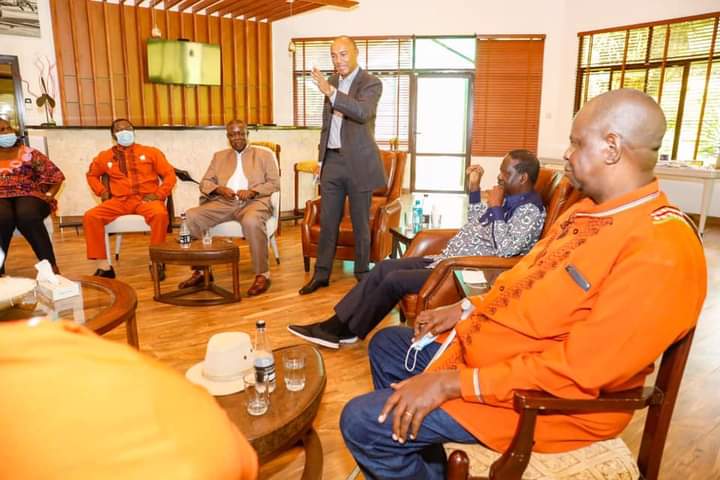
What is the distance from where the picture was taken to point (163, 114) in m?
8.45

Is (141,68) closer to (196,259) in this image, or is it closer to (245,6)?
(245,6)

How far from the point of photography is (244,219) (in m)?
3.95

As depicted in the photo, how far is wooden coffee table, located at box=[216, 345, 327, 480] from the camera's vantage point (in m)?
1.44

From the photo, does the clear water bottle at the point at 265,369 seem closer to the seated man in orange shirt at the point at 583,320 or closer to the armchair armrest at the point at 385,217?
the seated man in orange shirt at the point at 583,320

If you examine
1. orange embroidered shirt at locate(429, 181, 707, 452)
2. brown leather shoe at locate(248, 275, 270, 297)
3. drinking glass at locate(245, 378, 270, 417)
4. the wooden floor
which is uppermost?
orange embroidered shirt at locate(429, 181, 707, 452)

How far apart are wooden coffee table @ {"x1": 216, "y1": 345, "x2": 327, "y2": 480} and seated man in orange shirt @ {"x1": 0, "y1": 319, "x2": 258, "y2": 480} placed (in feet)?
3.22

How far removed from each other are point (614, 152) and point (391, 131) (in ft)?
26.4

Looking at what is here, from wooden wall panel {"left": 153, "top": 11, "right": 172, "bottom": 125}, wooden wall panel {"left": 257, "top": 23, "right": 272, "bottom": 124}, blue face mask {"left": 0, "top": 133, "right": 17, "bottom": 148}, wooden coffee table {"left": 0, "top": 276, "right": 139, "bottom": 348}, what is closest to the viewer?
wooden coffee table {"left": 0, "top": 276, "right": 139, "bottom": 348}

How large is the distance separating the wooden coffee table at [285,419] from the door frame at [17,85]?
692 cm

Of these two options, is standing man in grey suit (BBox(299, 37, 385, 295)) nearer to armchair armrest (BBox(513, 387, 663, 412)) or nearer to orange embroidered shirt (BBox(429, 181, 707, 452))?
orange embroidered shirt (BBox(429, 181, 707, 452))

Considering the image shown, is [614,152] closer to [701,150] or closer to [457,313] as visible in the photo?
[457,313]

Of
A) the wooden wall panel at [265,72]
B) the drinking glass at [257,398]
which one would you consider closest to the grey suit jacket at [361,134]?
the drinking glass at [257,398]

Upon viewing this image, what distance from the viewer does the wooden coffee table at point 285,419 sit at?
1.44 m

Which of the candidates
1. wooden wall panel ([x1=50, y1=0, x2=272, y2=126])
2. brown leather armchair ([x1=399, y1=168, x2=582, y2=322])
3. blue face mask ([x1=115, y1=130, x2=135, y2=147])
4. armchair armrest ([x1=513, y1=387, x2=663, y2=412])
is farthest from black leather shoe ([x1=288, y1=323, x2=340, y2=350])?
wooden wall panel ([x1=50, y1=0, x2=272, y2=126])
